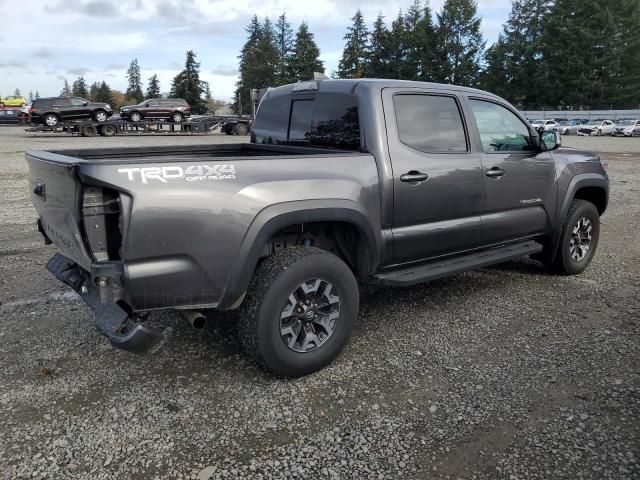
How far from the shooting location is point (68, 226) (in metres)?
3.02

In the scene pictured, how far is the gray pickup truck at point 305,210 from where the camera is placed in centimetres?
285

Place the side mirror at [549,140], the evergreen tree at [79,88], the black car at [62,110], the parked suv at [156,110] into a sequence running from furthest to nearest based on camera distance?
1. the evergreen tree at [79,88]
2. the parked suv at [156,110]
3. the black car at [62,110]
4. the side mirror at [549,140]

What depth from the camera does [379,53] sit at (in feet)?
258

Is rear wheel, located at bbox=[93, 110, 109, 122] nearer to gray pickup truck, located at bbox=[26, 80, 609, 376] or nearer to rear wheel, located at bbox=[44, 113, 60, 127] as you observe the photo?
rear wheel, located at bbox=[44, 113, 60, 127]

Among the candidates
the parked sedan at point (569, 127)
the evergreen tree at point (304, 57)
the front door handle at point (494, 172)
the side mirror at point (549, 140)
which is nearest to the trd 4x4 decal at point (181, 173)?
the front door handle at point (494, 172)

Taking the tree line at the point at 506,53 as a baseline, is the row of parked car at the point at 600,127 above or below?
below

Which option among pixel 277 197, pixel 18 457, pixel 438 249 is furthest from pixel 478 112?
pixel 18 457

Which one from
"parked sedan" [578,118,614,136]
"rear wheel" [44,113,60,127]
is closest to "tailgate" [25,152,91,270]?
"rear wheel" [44,113,60,127]

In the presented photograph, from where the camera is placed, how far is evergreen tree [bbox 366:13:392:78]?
77.6 m

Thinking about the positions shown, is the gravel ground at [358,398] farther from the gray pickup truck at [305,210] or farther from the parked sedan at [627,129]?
the parked sedan at [627,129]

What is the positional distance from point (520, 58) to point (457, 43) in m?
10.4

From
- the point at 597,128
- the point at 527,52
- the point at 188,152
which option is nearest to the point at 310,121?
the point at 188,152

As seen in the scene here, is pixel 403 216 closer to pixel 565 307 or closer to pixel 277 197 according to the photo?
pixel 277 197

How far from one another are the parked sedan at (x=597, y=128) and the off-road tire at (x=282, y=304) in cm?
4583
